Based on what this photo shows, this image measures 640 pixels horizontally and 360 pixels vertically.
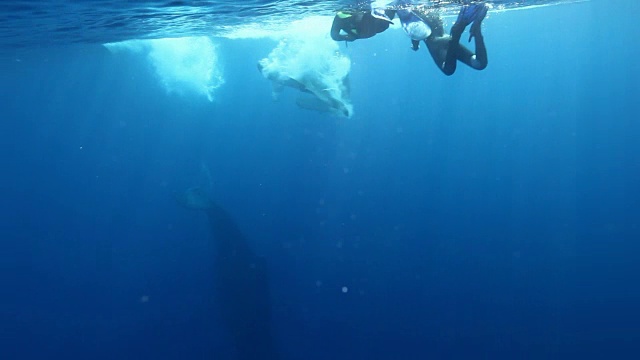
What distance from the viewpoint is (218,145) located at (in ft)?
286

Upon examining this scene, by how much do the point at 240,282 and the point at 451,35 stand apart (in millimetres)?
12671

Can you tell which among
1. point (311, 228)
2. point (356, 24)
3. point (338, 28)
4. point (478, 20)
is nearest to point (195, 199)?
point (338, 28)

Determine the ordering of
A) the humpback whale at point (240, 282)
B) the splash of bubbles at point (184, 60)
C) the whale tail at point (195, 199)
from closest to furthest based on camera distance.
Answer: the humpback whale at point (240, 282), the whale tail at point (195, 199), the splash of bubbles at point (184, 60)

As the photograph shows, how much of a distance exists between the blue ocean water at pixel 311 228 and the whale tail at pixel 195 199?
4.37ft

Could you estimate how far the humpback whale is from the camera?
15734 millimetres

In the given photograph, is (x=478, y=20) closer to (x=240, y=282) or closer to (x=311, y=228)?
(x=240, y=282)

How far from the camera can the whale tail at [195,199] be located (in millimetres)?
16672

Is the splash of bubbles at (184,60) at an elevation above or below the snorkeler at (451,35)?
below

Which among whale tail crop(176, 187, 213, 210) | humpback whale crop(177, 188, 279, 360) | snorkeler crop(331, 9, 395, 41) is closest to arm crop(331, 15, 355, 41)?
snorkeler crop(331, 9, 395, 41)

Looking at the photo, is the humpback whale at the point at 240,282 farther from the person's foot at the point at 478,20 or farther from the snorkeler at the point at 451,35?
the person's foot at the point at 478,20

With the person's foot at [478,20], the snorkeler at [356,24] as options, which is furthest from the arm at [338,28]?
the person's foot at [478,20]

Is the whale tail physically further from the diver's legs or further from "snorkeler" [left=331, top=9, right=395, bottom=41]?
the diver's legs

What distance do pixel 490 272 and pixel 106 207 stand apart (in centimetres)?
5651

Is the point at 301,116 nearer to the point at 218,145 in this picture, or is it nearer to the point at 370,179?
the point at 218,145
